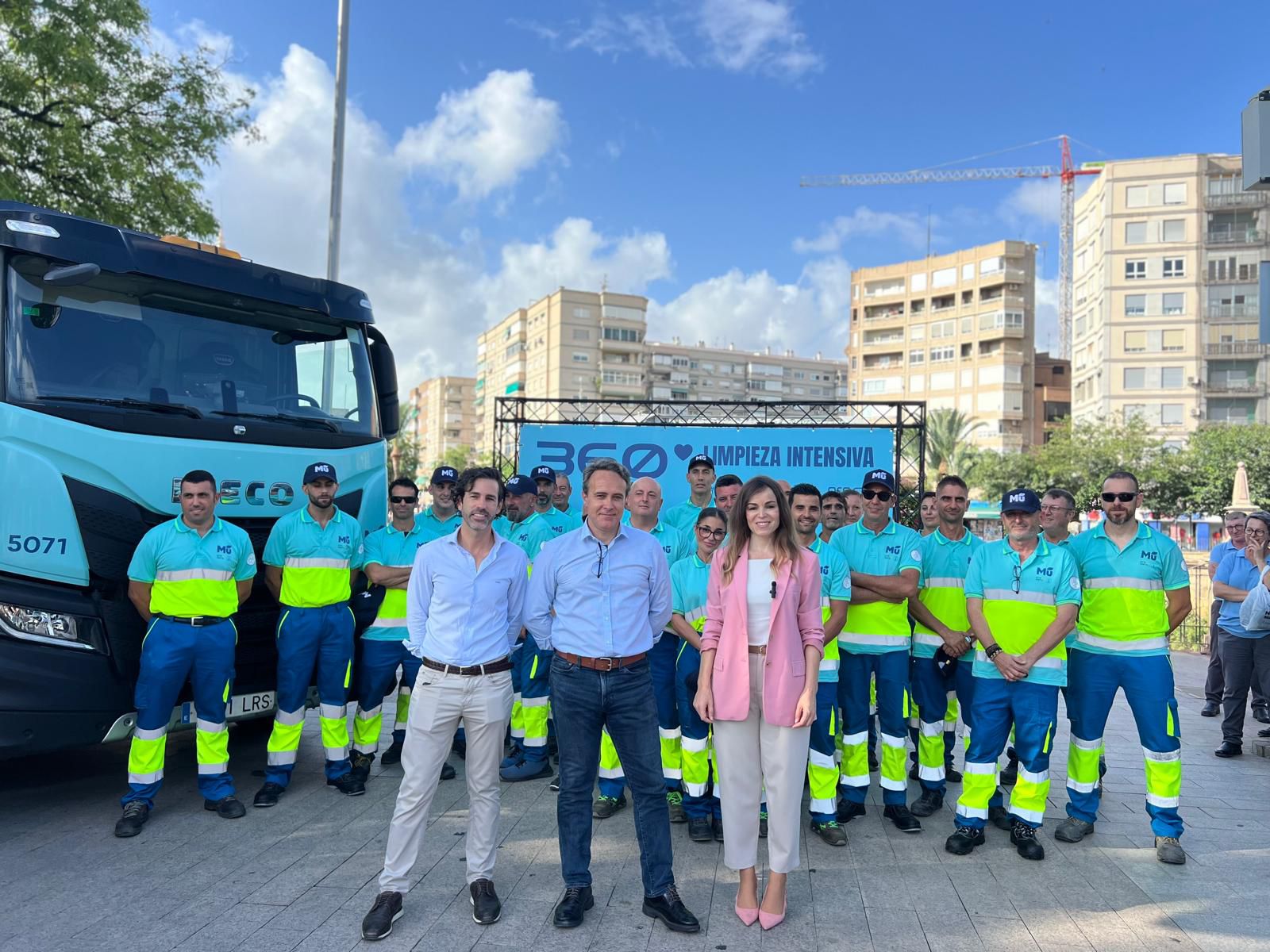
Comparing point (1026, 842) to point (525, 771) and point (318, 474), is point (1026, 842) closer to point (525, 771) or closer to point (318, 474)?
point (525, 771)

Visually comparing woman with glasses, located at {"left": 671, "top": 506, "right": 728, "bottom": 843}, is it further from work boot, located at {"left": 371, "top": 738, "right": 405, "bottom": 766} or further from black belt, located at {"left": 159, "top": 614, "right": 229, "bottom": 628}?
black belt, located at {"left": 159, "top": 614, "right": 229, "bottom": 628}

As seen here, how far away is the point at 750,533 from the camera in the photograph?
3977mm

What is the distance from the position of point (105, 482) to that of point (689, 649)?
3.43 meters

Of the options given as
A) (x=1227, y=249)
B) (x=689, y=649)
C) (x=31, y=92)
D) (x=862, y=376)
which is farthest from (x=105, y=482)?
(x=862, y=376)

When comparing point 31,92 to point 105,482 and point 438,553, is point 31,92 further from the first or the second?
point 438,553

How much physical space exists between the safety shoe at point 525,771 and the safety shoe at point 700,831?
1.54 metres

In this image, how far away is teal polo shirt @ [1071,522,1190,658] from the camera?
4809 mm

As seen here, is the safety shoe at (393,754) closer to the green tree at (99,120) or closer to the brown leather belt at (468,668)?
the brown leather belt at (468,668)

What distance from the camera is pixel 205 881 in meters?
4.08

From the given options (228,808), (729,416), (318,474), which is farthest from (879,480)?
(729,416)

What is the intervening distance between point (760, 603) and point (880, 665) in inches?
70.0

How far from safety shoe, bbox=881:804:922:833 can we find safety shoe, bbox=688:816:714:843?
1112 millimetres

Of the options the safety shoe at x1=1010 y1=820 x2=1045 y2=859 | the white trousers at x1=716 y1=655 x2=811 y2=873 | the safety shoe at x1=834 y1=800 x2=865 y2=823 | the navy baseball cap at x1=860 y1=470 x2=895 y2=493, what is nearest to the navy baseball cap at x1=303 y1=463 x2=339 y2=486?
the white trousers at x1=716 y1=655 x2=811 y2=873

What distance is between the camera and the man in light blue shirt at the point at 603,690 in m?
3.77
